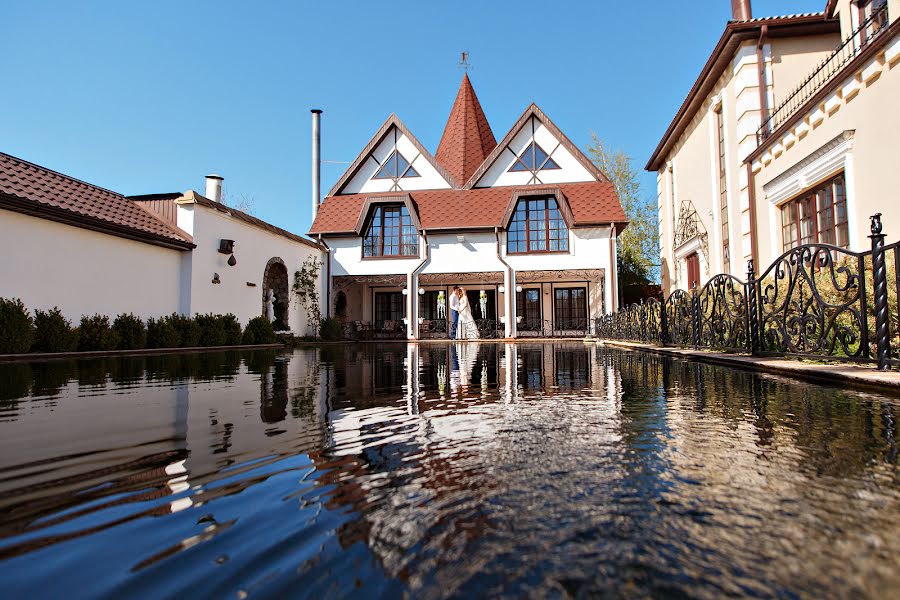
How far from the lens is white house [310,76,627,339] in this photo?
18.3 meters

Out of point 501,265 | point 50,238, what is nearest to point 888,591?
point 50,238

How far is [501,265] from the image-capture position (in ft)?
60.5

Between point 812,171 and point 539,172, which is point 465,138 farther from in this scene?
point 812,171

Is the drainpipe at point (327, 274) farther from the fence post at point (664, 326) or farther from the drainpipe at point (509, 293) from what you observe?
the fence post at point (664, 326)

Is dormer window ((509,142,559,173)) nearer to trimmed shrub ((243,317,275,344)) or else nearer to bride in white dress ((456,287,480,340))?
bride in white dress ((456,287,480,340))

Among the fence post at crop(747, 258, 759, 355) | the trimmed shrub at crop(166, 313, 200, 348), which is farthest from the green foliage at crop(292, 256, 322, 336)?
the fence post at crop(747, 258, 759, 355)

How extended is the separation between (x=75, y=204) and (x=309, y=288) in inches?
344

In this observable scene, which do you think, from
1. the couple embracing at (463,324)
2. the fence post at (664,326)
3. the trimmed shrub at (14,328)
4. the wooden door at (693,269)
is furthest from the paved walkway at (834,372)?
the couple embracing at (463,324)

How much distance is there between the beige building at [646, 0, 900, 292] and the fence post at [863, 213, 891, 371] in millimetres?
4192

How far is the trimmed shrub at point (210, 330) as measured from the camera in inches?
501

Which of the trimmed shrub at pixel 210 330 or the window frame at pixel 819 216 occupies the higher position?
the window frame at pixel 819 216

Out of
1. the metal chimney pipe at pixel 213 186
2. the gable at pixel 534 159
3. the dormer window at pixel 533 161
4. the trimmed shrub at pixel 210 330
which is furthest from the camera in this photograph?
the dormer window at pixel 533 161

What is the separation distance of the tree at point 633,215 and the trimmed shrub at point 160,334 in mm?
22370

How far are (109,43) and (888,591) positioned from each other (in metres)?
16.1
